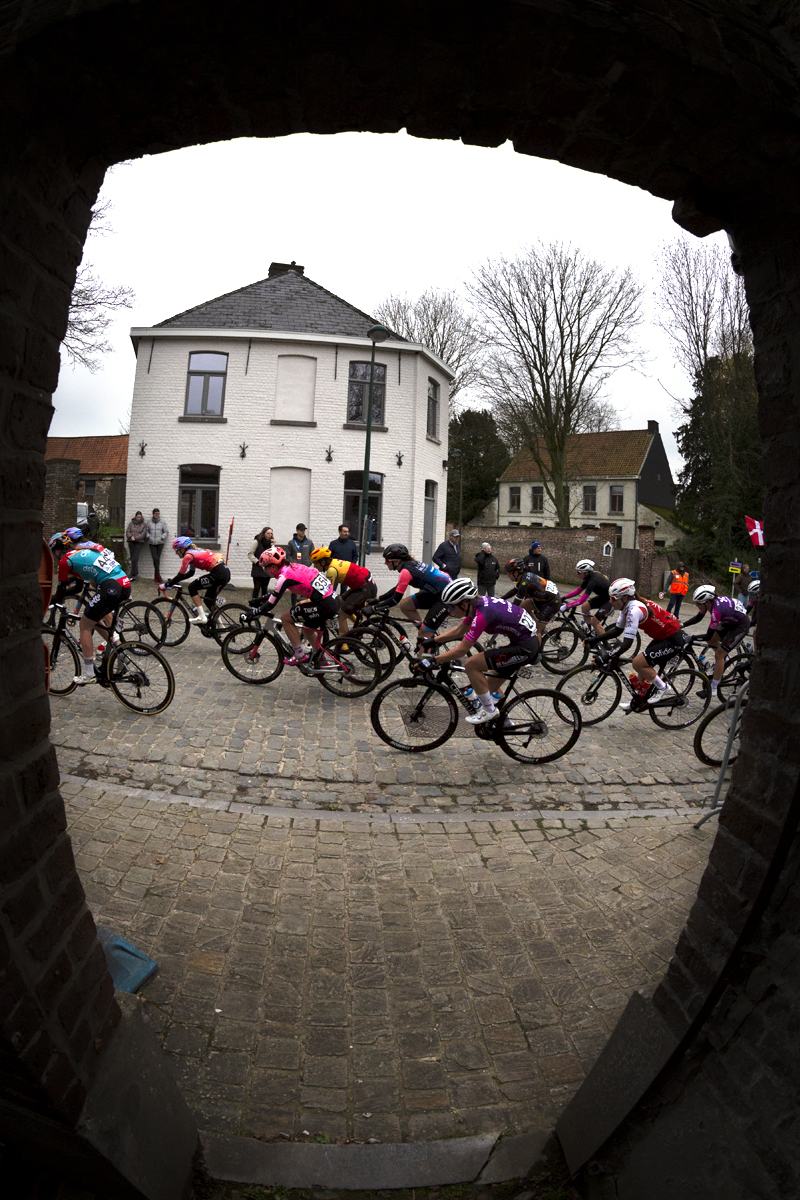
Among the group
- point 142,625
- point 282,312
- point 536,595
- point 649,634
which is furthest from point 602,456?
point 142,625

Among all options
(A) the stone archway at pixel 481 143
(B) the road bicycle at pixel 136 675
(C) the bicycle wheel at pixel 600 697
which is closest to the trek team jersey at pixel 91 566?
(B) the road bicycle at pixel 136 675

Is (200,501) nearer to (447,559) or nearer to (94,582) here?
(447,559)

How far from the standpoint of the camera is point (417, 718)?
683 cm

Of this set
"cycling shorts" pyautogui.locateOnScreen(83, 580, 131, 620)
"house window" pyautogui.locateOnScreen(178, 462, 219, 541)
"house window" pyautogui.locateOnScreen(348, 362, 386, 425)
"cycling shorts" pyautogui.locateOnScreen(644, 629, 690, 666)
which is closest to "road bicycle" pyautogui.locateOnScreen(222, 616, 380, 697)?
"cycling shorts" pyautogui.locateOnScreen(83, 580, 131, 620)

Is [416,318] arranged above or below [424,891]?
above

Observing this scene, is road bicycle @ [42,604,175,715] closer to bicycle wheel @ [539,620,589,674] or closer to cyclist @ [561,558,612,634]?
bicycle wheel @ [539,620,589,674]

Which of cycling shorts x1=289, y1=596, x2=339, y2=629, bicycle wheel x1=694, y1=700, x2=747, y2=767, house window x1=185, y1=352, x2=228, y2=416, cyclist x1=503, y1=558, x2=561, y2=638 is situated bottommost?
bicycle wheel x1=694, y1=700, x2=747, y2=767

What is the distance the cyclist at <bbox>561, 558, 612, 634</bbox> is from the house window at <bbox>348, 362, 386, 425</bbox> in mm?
12225

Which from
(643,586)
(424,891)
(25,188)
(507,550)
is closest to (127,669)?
(424,891)

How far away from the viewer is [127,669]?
754 centimetres

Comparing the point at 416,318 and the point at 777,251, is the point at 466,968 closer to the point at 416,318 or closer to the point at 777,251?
the point at 777,251

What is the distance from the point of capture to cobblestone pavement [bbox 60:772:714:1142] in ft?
8.77

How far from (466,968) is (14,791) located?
8.37 feet

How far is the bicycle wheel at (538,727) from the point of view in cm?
663
